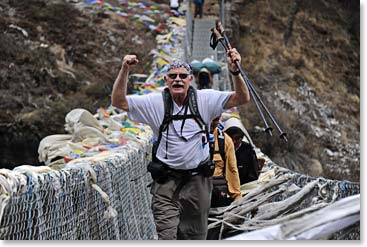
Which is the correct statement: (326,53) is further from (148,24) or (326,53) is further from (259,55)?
(148,24)

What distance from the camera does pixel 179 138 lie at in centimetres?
A: 402

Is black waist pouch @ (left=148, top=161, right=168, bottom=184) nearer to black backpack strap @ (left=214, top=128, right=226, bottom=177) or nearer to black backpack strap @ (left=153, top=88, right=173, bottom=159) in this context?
black backpack strap @ (left=153, top=88, right=173, bottom=159)

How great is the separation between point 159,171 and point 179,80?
1.79 feet

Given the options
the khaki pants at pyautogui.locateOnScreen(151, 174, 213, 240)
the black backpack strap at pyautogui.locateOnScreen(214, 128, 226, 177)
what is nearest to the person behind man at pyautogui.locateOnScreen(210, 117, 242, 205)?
the black backpack strap at pyautogui.locateOnScreen(214, 128, 226, 177)

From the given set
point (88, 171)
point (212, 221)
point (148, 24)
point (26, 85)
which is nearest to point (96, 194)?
point (88, 171)

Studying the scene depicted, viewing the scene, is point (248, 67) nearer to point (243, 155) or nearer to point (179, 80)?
point (243, 155)

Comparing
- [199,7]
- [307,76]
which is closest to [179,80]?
[199,7]

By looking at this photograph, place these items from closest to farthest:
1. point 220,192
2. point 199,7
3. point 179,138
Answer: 1. point 179,138
2. point 220,192
3. point 199,7

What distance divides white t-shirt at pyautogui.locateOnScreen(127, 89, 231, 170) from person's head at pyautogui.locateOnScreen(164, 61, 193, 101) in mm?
76

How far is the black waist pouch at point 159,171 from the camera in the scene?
4066 mm

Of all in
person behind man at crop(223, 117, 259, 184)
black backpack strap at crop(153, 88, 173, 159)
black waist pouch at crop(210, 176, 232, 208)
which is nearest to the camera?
black backpack strap at crop(153, 88, 173, 159)

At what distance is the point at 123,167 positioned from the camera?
590 centimetres

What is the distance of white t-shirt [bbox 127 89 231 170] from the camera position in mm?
4035

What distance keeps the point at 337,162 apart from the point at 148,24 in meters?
8.07
